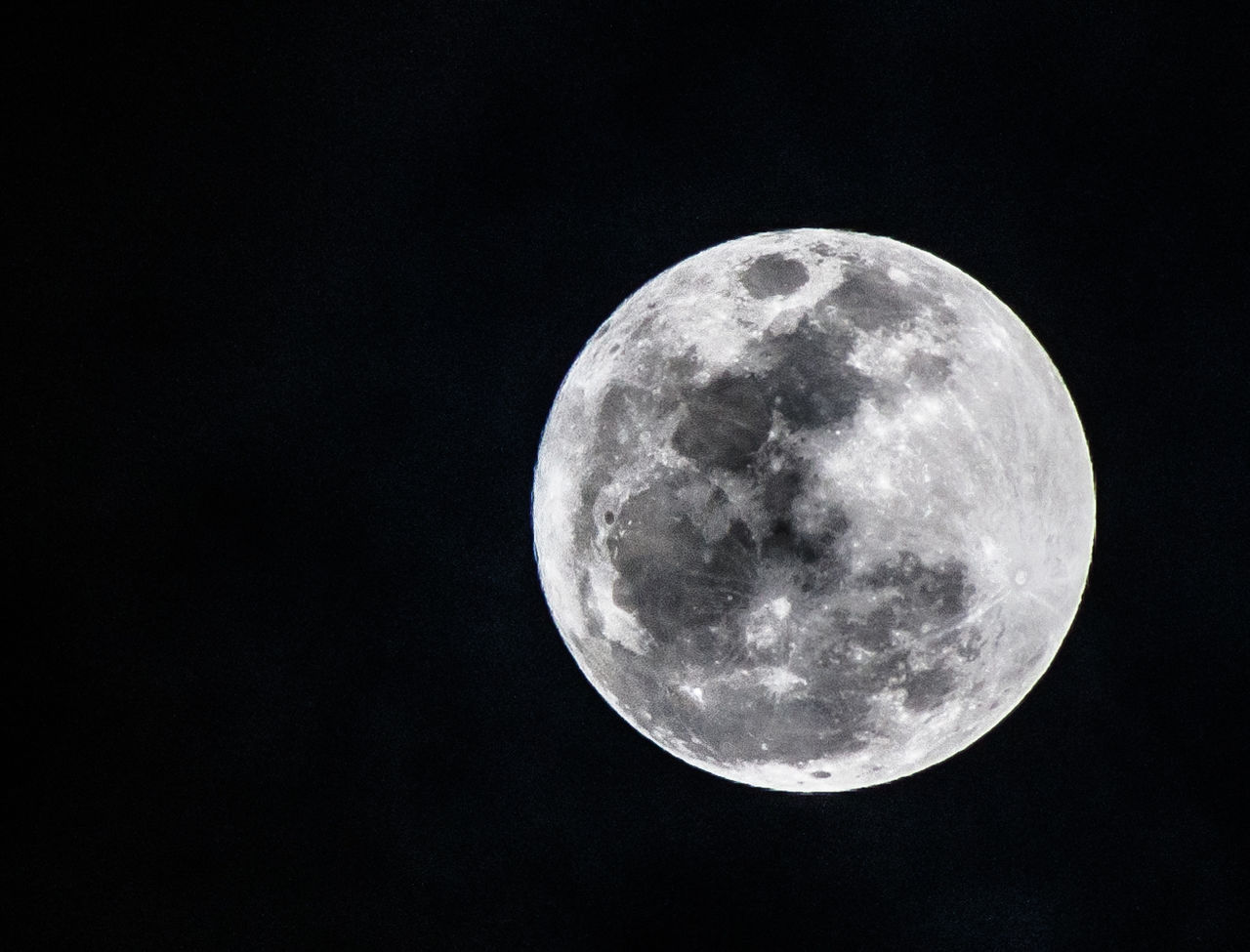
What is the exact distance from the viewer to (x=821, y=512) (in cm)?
580

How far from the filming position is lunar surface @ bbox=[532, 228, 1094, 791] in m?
5.86

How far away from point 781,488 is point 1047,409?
2198 millimetres

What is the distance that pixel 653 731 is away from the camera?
292 inches

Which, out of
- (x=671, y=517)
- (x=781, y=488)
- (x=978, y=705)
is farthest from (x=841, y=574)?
(x=978, y=705)

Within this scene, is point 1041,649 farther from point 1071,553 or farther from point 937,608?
point 937,608

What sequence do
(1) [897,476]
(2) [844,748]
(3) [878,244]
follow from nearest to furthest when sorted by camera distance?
1. (1) [897,476]
2. (2) [844,748]
3. (3) [878,244]

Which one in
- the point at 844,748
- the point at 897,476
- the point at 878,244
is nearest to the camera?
the point at 897,476

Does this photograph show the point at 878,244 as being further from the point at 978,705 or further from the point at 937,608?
the point at 978,705

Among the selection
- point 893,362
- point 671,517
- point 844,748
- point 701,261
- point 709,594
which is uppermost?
point 701,261

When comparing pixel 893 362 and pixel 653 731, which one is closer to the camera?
pixel 893 362

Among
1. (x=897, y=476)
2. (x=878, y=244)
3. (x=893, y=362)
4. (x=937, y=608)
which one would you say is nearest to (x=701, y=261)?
(x=878, y=244)

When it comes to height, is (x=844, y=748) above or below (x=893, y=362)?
below

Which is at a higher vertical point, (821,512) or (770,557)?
(821,512)

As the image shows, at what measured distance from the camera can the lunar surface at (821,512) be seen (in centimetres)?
586
